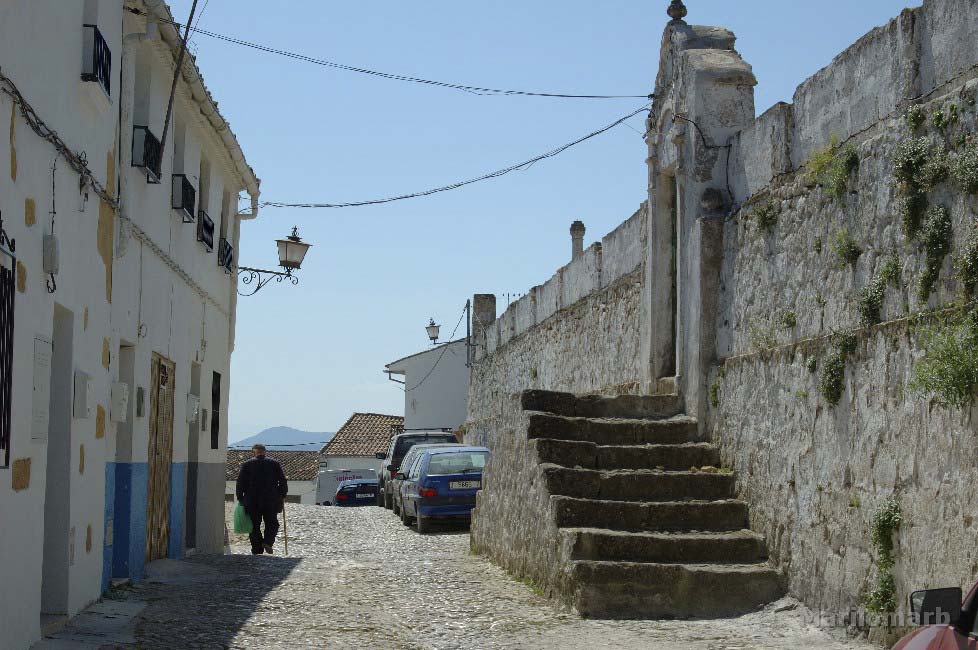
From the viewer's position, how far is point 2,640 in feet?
21.8

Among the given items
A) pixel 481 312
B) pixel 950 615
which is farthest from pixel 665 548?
pixel 481 312

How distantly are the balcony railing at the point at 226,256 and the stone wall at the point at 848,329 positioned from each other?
26.7ft

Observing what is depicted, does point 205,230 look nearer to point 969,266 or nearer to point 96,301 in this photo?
point 96,301

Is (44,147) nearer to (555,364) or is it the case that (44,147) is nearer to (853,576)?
(853,576)

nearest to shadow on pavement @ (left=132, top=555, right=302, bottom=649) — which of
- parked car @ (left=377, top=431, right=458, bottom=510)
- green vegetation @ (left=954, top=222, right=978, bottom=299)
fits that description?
green vegetation @ (left=954, top=222, right=978, bottom=299)

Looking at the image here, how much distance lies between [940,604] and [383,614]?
6.60 m

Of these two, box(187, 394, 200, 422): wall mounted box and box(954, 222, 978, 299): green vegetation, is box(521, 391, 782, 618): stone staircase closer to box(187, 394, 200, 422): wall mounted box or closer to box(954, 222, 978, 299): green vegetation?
box(954, 222, 978, 299): green vegetation

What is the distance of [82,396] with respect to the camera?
350 inches

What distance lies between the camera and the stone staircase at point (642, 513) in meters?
9.40

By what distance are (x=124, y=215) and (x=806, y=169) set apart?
19.0ft

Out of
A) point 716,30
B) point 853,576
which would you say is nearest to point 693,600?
point 853,576

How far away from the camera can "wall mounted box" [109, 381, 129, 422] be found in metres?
10.1

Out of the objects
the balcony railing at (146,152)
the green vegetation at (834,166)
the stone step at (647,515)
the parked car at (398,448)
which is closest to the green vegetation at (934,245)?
the green vegetation at (834,166)

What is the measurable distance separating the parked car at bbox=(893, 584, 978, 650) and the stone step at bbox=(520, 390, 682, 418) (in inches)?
328
